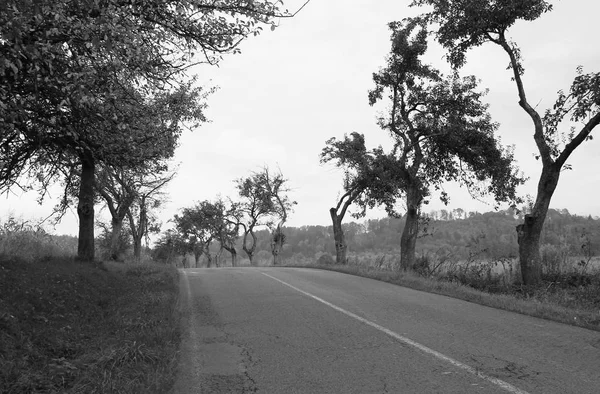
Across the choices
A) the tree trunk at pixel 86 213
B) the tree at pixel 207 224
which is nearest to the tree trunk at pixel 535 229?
the tree trunk at pixel 86 213

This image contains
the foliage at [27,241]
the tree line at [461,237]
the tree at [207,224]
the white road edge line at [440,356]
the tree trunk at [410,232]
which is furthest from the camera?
the tree at [207,224]

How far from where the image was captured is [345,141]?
28.1 m

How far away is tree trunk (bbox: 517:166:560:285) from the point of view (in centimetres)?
1492

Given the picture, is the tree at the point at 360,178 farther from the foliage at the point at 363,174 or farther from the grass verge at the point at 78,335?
the grass verge at the point at 78,335

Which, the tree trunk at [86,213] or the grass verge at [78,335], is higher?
the tree trunk at [86,213]

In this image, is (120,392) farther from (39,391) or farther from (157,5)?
(157,5)

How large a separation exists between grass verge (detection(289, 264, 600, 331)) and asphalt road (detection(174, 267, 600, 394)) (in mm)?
468

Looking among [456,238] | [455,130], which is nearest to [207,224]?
[456,238]

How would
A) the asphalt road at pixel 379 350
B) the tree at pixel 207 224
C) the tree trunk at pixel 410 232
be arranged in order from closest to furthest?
the asphalt road at pixel 379 350 < the tree trunk at pixel 410 232 < the tree at pixel 207 224

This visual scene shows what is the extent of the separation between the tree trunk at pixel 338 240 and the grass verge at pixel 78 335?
801 inches

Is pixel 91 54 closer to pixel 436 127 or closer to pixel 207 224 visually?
pixel 436 127

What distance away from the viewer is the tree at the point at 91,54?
5781 mm

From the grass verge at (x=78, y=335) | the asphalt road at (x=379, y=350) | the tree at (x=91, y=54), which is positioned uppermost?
the tree at (x=91, y=54)

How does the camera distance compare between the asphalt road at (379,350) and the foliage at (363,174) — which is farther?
the foliage at (363,174)
